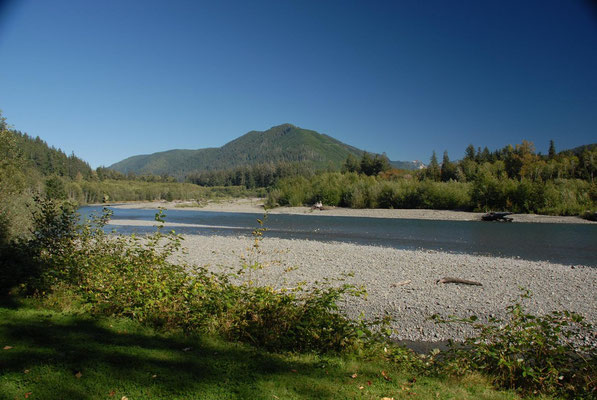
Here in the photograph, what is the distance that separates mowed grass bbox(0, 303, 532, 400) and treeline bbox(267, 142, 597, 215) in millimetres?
56842

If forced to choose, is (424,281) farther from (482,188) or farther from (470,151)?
(470,151)

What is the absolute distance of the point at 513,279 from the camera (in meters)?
13.9

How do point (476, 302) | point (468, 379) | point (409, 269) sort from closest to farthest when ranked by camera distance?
point (468, 379) → point (476, 302) → point (409, 269)

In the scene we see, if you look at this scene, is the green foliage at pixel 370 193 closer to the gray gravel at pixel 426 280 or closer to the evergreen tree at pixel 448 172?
the evergreen tree at pixel 448 172

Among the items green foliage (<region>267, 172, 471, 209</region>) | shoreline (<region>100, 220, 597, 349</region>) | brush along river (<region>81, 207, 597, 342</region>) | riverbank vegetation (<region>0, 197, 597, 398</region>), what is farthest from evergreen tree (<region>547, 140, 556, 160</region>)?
riverbank vegetation (<region>0, 197, 597, 398</region>)

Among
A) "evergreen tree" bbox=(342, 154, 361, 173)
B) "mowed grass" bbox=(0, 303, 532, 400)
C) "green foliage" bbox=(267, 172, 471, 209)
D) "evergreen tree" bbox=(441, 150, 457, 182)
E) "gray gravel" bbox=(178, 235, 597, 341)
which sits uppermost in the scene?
"evergreen tree" bbox=(342, 154, 361, 173)

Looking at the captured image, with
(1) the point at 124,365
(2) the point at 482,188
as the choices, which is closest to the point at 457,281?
(1) the point at 124,365

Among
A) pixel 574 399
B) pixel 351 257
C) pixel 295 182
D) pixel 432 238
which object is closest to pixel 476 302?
pixel 574 399

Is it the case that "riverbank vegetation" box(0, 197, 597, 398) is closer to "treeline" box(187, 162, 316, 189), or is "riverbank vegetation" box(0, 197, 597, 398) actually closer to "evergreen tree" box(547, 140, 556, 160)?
"evergreen tree" box(547, 140, 556, 160)

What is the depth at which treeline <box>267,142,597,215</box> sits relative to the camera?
52.5m

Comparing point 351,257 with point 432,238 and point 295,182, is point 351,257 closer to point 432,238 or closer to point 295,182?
point 432,238

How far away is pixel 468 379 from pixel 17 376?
217 inches

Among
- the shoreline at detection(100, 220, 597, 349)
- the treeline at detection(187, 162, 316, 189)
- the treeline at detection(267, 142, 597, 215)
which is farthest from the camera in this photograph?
the treeline at detection(187, 162, 316, 189)

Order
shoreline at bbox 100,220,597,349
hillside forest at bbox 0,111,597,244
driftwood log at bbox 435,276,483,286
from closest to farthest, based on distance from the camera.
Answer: shoreline at bbox 100,220,597,349, driftwood log at bbox 435,276,483,286, hillside forest at bbox 0,111,597,244
